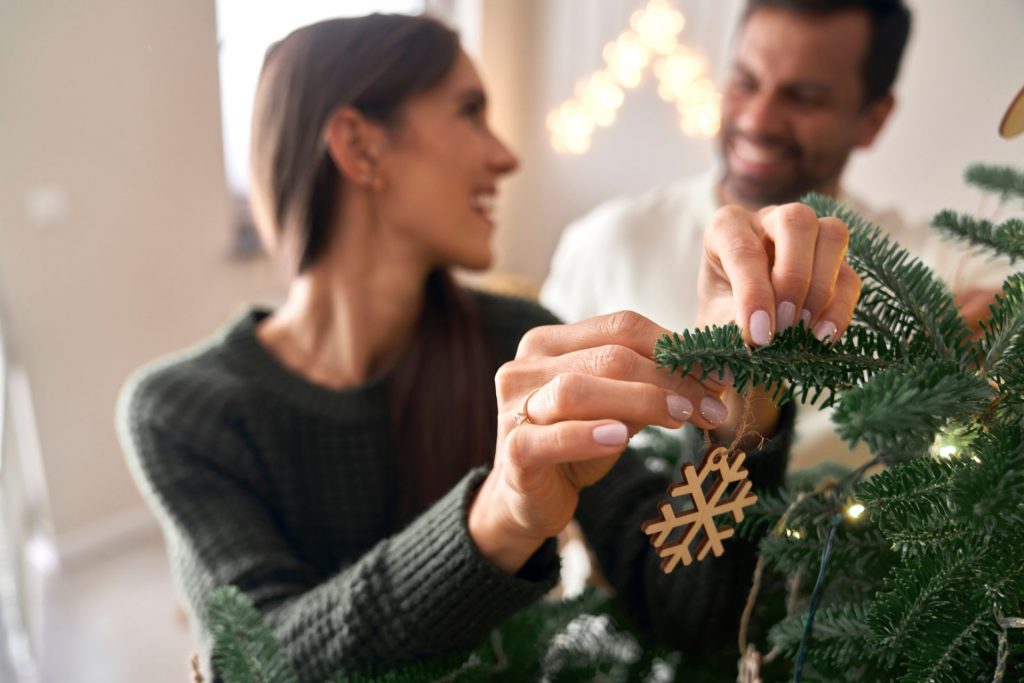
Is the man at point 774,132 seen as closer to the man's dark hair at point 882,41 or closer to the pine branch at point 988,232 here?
the man's dark hair at point 882,41

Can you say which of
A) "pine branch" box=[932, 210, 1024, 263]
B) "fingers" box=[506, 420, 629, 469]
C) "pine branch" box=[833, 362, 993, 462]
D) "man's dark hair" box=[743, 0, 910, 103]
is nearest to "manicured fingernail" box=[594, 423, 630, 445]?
"fingers" box=[506, 420, 629, 469]

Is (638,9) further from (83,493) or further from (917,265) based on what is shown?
(83,493)

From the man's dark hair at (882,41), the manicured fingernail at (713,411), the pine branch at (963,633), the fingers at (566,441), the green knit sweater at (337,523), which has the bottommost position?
the green knit sweater at (337,523)

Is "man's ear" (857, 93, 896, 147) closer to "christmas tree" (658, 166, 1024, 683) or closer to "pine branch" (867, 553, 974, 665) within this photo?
"christmas tree" (658, 166, 1024, 683)

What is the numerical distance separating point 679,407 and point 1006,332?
0.44ft

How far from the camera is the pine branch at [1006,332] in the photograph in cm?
30

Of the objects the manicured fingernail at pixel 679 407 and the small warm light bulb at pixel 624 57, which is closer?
the manicured fingernail at pixel 679 407

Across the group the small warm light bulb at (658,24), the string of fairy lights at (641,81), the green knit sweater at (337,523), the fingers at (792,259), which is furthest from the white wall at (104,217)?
the fingers at (792,259)

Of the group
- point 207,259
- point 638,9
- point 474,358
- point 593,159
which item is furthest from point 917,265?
point 207,259

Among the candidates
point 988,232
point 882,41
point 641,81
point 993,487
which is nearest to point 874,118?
point 882,41

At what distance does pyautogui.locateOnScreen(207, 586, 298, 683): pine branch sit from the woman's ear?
488 millimetres

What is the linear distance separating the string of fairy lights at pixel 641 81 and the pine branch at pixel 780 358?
0.92 metres

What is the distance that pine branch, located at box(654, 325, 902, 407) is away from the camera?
0.30 metres

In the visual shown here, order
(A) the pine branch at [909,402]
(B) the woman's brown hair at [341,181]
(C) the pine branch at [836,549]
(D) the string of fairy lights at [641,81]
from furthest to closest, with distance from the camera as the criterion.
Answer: (D) the string of fairy lights at [641,81]
(B) the woman's brown hair at [341,181]
(C) the pine branch at [836,549]
(A) the pine branch at [909,402]
